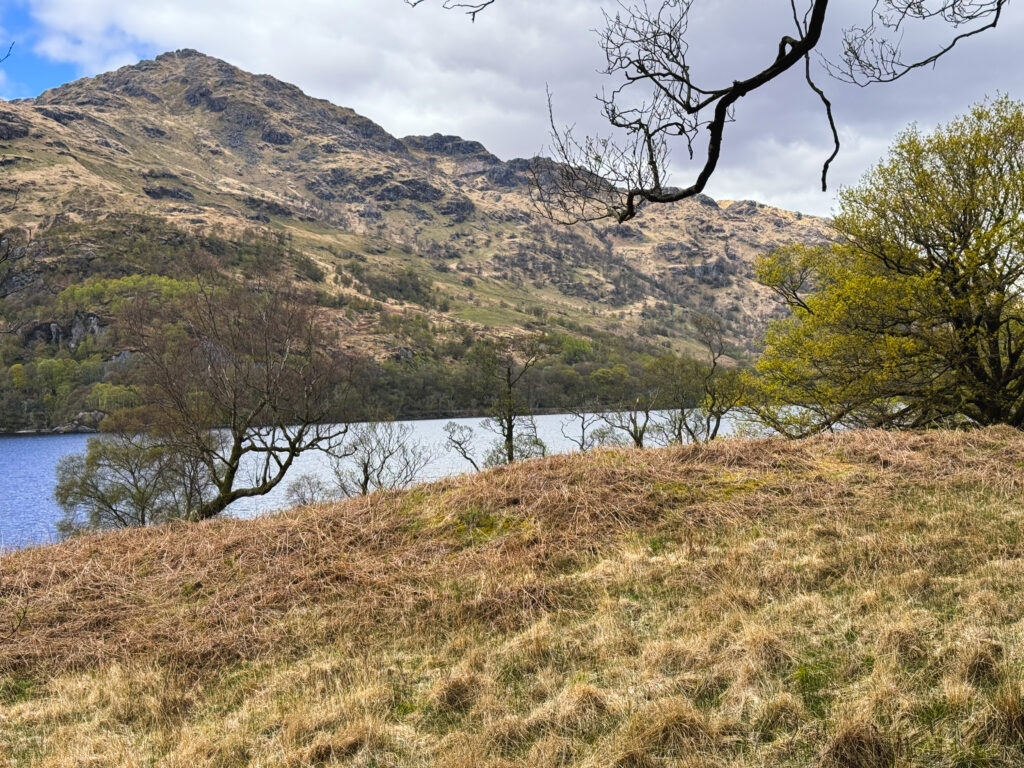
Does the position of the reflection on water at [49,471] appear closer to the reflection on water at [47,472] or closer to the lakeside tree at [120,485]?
the reflection on water at [47,472]

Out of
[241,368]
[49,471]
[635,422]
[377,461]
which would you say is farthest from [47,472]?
[635,422]

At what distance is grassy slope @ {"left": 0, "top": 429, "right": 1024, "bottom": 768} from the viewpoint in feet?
12.1

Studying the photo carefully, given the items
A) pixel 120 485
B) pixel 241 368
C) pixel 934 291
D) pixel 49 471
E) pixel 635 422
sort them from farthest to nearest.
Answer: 1. pixel 49 471
2. pixel 120 485
3. pixel 635 422
4. pixel 241 368
5. pixel 934 291

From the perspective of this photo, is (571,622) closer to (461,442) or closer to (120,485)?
(461,442)

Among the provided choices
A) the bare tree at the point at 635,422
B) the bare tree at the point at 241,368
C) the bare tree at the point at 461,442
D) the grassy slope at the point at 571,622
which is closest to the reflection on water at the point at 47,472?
the bare tree at the point at 461,442

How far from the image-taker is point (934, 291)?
16578 mm

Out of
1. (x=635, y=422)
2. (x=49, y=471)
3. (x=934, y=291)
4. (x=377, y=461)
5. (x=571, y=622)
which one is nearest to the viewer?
(x=571, y=622)

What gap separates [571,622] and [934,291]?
1615cm

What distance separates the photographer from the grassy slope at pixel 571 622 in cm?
369

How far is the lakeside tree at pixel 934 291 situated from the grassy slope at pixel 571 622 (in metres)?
7.43

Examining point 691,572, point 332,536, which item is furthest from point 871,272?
point 332,536

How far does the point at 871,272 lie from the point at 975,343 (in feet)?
12.3

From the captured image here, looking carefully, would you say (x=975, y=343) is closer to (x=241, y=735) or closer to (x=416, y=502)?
(x=416, y=502)

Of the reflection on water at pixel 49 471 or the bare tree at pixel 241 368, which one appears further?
the reflection on water at pixel 49 471
